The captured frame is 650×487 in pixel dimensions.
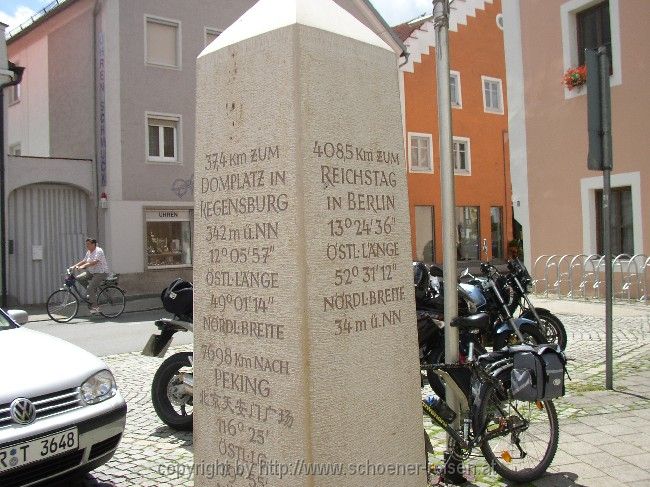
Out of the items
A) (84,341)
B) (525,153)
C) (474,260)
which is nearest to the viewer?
(84,341)

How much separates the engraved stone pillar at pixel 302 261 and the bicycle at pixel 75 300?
12.0 m

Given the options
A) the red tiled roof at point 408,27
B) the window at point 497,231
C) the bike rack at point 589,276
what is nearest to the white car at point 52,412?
the bike rack at point 589,276

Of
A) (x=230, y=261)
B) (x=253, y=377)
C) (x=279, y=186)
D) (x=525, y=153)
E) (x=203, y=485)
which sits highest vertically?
(x=525, y=153)

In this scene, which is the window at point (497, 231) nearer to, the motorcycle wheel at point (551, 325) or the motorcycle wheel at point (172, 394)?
the motorcycle wheel at point (551, 325)

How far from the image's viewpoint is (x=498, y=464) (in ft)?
12.9

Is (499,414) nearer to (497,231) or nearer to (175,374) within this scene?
(175,374)

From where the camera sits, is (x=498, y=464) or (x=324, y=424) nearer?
(x=324, y=424)

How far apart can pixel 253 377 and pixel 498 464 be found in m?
2.00

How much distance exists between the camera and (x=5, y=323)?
5.07 meters

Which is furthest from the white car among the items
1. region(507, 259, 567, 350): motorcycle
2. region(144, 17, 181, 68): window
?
region(144, 17, 181, 68): window

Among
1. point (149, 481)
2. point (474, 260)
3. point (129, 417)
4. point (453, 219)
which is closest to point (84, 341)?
point (129, 417)

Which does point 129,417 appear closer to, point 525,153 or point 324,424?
point 324,424

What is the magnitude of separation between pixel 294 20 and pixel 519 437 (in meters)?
2.91

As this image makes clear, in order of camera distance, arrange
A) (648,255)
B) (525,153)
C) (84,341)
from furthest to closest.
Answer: (525,153) → (648,255) → (84,341)
